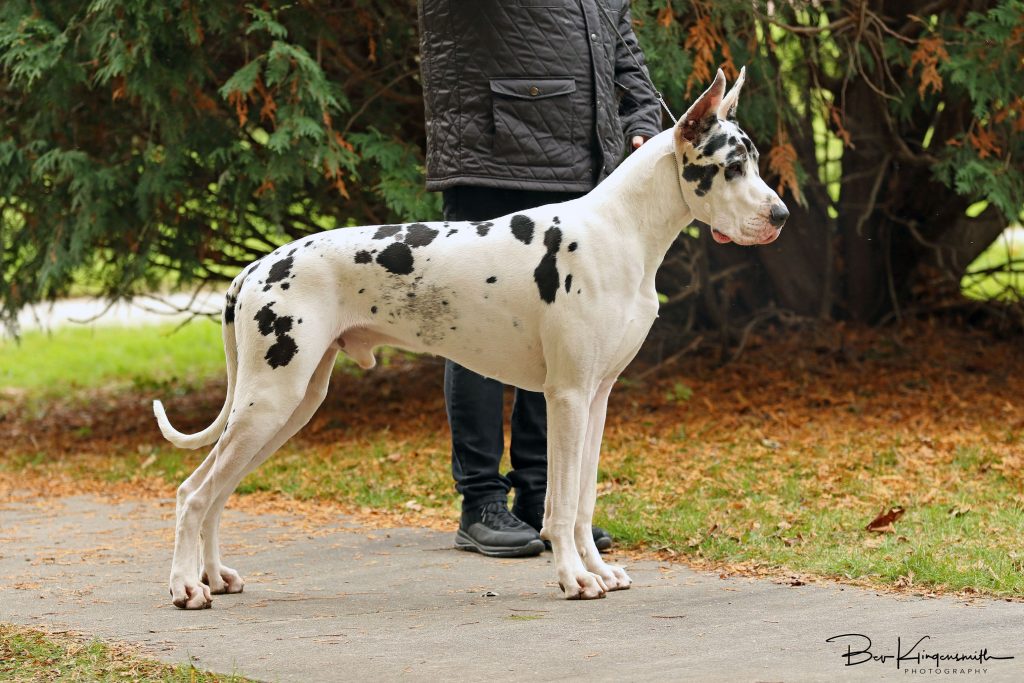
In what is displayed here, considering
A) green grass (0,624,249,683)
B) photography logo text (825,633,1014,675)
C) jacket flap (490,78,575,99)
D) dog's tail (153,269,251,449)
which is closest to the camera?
photography logo text (825,633,1014,675)

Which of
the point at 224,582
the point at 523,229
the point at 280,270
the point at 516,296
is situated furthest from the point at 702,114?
the point at 224,582

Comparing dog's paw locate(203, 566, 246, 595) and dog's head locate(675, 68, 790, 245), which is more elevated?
dog's head locate(675, 68, 790, 245)

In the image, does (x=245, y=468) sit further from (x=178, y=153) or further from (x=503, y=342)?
(x=178, y=153)

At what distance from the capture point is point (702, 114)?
4.35m

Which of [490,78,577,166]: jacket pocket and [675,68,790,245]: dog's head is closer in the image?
[675,68,790,245]: dog's head

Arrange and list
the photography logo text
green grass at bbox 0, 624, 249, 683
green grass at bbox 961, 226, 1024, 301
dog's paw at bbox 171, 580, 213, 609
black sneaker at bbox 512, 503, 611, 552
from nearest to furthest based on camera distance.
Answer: the photography logo text → green grass at bbox 0, 624, 249, 683 → dog's paw at bbox 171, 580, 213, 609 → black sneaker at bbox 512, 503, 611, 552 → green grass at bbox 961, 226, 1024, 301

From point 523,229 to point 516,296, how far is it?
25cm

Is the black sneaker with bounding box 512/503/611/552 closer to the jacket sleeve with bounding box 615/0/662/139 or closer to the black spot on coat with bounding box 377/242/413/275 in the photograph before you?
the black spot on coat with bounding box 377/242/413/275

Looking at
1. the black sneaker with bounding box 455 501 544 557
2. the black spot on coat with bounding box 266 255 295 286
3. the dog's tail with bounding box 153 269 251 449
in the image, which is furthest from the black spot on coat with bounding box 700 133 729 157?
the black sneaker with bounding box 455 501 544 557

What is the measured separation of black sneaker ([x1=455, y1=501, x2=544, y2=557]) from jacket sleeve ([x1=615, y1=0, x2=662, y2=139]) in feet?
5.73

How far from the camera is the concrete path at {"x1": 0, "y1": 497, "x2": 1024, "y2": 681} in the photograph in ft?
11.8

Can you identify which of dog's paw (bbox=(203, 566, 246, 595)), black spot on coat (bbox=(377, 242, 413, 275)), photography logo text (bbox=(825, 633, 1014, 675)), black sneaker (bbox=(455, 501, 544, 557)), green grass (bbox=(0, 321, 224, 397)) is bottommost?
green grass (bbox=(0, 321, 224, 397))

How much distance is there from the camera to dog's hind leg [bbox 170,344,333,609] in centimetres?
445

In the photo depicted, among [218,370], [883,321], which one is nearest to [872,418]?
[883,321]
